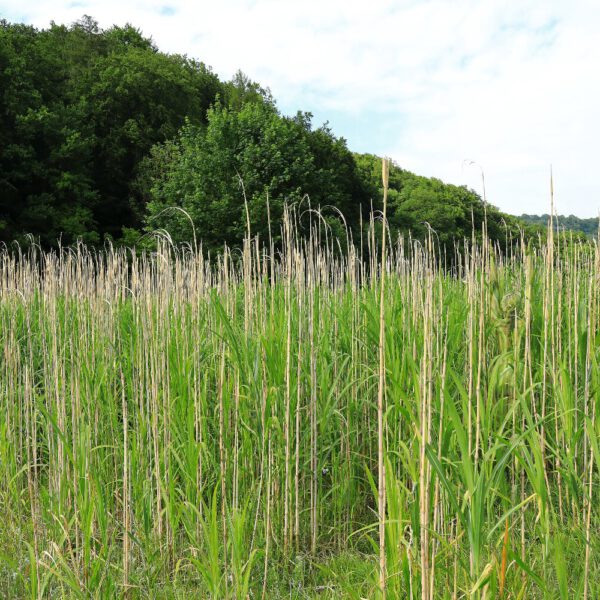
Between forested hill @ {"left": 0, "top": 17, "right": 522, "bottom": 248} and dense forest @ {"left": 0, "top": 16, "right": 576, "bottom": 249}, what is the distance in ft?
0.17

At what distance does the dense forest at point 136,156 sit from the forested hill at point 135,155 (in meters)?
0.05

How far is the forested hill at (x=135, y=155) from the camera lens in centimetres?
1966

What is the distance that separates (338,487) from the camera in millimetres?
2805

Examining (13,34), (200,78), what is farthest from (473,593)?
(200,78)

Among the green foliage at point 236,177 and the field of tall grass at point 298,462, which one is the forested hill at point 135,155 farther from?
the field of tall grass at point 298,462

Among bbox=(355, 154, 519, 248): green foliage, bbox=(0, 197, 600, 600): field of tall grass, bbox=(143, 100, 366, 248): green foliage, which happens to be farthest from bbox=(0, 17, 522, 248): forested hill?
bbox=(0, 197, 600, 600): field of tall grass

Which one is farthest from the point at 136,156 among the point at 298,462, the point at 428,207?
the point at 298,462

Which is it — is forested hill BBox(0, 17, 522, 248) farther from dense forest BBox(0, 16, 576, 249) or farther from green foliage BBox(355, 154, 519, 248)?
green foliage BBox(355, 154, 519, 248)

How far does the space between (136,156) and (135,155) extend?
10cm

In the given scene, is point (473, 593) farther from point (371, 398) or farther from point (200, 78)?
point (200, 78)

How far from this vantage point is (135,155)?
2641 centimetres

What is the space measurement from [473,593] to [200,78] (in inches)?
1358

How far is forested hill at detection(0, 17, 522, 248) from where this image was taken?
1966 cm

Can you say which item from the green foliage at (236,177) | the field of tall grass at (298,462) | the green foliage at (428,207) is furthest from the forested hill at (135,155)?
the field of tall grass at (298,462)
